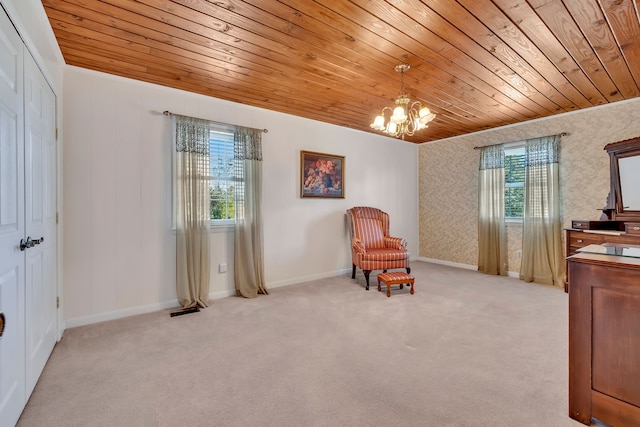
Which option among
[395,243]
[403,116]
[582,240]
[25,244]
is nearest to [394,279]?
[395,243]

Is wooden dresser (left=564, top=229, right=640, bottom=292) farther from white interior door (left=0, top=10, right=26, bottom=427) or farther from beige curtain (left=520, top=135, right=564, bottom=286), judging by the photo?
white interior door (left=0, top=10, right=26, bottom=427)

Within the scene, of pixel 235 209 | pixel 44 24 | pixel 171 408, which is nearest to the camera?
pixel 171 408

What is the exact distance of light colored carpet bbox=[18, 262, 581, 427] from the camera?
1.55 metres

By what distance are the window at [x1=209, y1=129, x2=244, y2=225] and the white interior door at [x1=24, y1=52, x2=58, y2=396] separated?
1483 millimetres

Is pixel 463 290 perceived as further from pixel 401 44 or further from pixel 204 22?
pixel 204 22

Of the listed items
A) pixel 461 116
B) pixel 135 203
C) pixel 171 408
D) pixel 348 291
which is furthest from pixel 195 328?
pixel 461 116

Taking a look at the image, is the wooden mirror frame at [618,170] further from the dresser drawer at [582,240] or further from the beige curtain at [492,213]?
the beige curtain at [492,213]

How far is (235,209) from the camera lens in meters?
3.61

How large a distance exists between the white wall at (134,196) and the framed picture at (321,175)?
128 millimetres

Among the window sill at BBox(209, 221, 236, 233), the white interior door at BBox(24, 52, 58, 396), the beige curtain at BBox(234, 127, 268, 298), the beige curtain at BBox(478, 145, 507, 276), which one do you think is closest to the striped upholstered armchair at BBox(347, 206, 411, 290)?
the beige curtain at BBox(234, 127, 268, 298)

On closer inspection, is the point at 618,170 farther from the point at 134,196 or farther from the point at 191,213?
the point at 134,196

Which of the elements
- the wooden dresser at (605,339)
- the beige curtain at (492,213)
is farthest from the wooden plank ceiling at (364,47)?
the wooden dresser at (605,339)

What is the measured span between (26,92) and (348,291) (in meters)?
3.50

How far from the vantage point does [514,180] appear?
15.1ft
